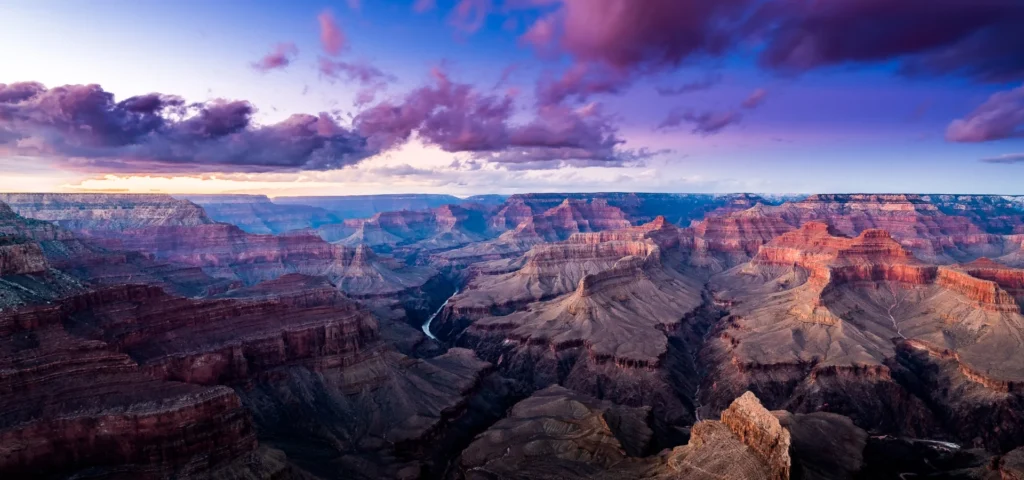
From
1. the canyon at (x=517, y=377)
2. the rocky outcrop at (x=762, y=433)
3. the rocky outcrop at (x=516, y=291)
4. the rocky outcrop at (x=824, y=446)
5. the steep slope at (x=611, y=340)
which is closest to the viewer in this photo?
the rocky outcrop at (x=762, y=433)

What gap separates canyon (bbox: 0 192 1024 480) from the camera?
5912 centimetres

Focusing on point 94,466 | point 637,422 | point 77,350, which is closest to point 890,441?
point 637,422

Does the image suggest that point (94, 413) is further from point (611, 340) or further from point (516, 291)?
point (516, 291)

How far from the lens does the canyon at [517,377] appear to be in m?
59.1

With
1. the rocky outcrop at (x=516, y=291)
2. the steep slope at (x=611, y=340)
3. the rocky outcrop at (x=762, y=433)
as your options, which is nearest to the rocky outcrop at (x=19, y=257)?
the steep slope at (x=611, y=340)

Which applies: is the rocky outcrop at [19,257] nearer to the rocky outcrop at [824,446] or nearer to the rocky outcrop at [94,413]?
the rocky outcrop at [94,413]

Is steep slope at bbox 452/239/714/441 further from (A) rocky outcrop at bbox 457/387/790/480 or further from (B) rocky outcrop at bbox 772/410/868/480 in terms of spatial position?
(B) rocky outcrop at bbox 772/410/868/480

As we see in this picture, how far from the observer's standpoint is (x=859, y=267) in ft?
511

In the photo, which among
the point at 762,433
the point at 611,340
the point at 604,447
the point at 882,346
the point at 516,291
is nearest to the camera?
the point at 762,433

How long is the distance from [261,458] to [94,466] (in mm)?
14772

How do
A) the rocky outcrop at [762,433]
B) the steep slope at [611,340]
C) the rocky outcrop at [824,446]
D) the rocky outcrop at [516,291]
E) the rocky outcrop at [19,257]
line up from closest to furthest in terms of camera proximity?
the rocky outcrop at [762,433]
the rocky outcrop at [824,446]
the rocky outcrop at [19,257]
the steep slope at [611,340]
the rocky outcrop at [516,291]

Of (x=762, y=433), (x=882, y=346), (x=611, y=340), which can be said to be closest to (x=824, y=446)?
(x=762, y=433)

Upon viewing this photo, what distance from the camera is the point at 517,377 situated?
123 meters

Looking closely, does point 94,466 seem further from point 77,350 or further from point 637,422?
point 637,422
